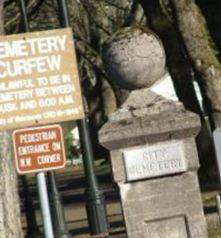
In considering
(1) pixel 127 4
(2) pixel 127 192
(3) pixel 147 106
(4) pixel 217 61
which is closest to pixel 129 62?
(3) pixel 147 106

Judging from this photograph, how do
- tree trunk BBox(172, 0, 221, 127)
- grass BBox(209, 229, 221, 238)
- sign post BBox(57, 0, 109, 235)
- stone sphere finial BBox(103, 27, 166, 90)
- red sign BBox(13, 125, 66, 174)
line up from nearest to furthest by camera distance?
red sign BBox(13, 125, 66, 174), stone sphere finial BBox(103, 27, 166, 90), grass BBox(209, 229, 221, 238), sign post BBox(57, 0, 109, 235), tree trunk BBox(172, 0, 221, 127)

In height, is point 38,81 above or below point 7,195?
above

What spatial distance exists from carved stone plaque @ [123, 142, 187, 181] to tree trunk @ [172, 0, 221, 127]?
900 centimetres

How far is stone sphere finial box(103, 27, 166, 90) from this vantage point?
39.1 feet

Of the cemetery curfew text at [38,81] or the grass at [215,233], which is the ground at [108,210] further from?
the cemetery curfew text at [38,81]

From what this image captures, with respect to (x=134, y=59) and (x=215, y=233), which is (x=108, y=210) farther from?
(x=134, y=59)

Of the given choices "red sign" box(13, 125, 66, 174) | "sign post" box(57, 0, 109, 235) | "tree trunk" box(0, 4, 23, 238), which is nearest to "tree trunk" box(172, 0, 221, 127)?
"sign post" box(57, 0, 109, 235)

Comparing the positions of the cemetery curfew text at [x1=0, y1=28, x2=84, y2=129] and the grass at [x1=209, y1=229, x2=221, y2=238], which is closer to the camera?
the cemetery curfew text at [x1=0, y1=28, x2=84, y2=129]

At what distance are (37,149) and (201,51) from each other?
451 inches

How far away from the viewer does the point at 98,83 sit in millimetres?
52188

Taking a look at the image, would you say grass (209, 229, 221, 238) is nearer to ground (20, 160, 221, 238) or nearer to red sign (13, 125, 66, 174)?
ground (20, 160, 221, 238)

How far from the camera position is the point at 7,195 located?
11875mm

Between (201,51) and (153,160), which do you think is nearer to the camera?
(153,160)

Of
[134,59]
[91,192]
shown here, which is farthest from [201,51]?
[134,59]
